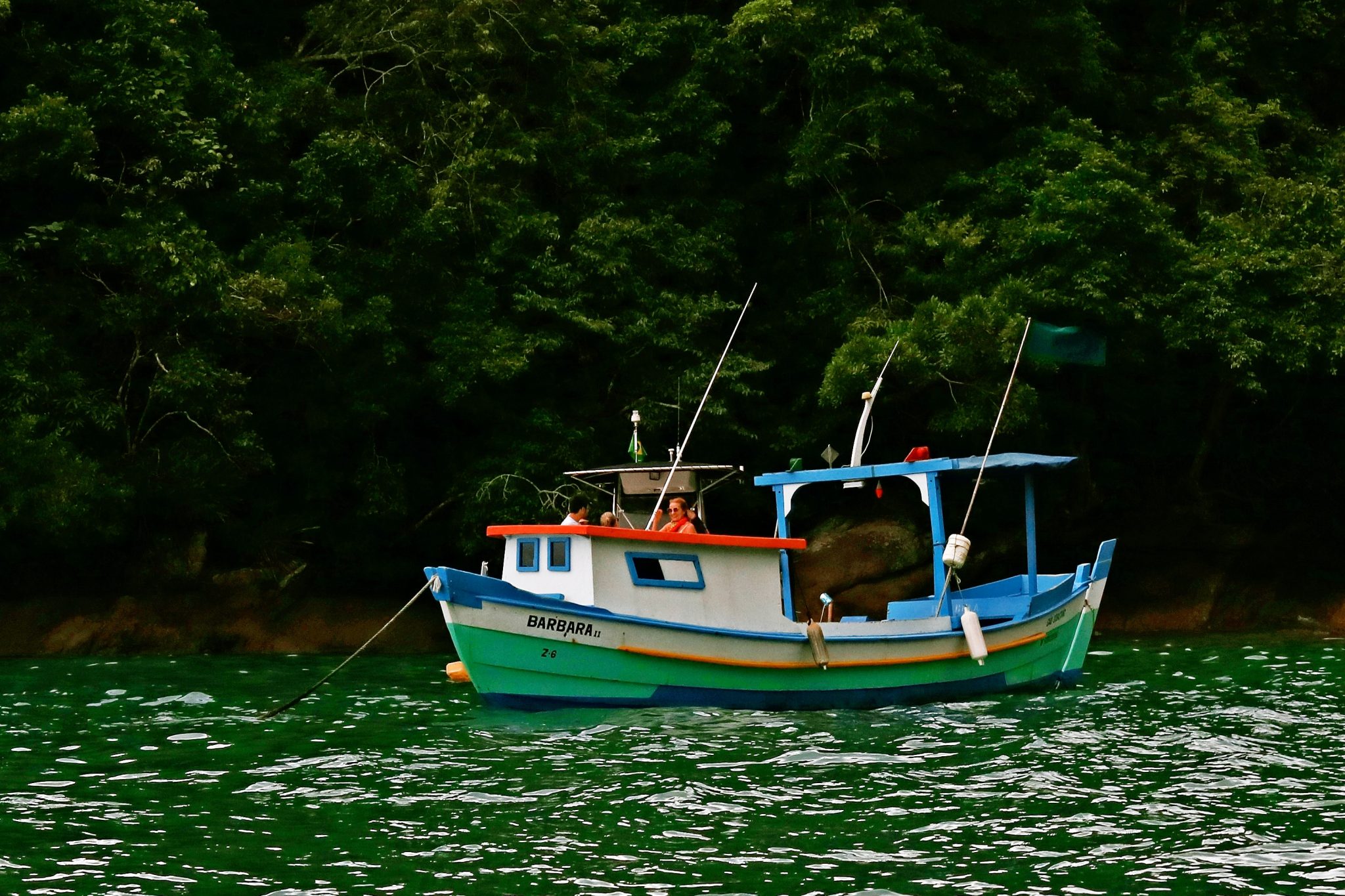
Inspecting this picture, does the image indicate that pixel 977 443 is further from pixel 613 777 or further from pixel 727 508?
pixel 613 777

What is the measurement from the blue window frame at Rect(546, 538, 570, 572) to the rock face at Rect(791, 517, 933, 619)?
1009cm

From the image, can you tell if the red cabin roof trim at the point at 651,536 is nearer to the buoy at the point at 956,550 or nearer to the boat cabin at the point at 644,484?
the boat cabin at the point at 644,484

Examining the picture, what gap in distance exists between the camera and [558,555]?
675 inches

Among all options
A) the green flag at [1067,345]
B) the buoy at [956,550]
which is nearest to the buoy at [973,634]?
the buoy at [956,550]

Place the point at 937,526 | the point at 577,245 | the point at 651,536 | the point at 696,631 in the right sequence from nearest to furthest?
the point at 696,631 → the point at 651,536 → the point at 937,526 → the point at 577,245

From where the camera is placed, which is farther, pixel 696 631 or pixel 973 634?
pixel 973 634

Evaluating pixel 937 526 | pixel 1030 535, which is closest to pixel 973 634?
pixel 937 526

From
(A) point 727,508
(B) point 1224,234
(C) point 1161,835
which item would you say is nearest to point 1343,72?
(B) point 1224,234

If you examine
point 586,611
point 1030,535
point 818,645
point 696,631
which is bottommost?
point 818,645

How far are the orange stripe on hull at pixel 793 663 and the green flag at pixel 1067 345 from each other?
23.3 feet

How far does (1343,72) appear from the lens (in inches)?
1259

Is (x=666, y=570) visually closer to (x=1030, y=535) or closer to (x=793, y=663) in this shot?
(x=793, y=663)

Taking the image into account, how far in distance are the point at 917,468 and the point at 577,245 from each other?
990 centimetres

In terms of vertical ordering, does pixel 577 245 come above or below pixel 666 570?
above
